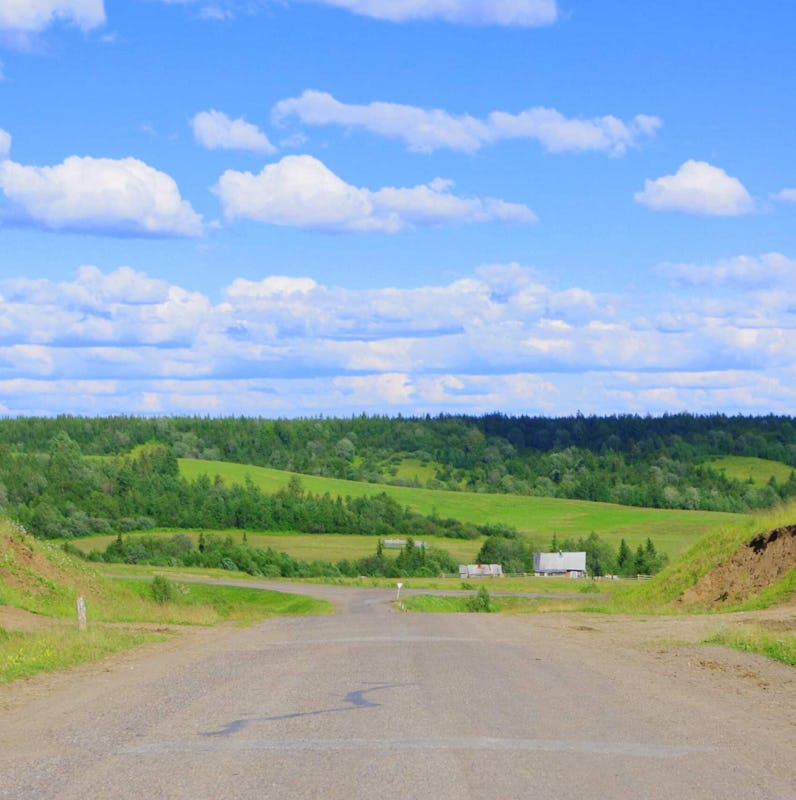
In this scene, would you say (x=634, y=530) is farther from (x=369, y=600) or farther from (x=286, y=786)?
(x=286, y=786)

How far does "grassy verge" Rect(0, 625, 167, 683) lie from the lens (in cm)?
1759

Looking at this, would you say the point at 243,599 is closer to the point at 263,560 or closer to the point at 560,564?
the point at 263,560

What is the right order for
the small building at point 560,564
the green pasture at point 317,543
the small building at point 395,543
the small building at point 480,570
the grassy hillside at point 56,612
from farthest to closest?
the small building at point 395,543 → the green pasture at point 317,543 → the small building at point 560,564 → the small building at point 480,570 → the grassy hillside at point 56,612

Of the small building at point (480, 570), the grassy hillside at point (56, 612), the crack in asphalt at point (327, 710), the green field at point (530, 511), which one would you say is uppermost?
the crack in asphalt at point (327, 710)

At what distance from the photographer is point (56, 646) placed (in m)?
20.6

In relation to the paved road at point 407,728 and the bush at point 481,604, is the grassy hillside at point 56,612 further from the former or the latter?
the bush at point 481,604

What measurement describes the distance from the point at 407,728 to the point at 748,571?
2764 centimetres

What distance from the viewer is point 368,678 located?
1605 cm

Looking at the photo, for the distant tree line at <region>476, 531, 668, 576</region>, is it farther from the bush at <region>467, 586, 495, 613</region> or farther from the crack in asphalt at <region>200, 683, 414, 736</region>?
the crack in asphalt at <region>200, 683, 414, 736</region>

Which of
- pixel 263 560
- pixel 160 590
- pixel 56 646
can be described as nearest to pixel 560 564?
pixel 263 560

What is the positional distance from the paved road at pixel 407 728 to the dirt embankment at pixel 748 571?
16.2m

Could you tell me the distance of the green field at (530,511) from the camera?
506ft

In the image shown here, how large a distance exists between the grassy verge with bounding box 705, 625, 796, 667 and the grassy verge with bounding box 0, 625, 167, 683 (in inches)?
440

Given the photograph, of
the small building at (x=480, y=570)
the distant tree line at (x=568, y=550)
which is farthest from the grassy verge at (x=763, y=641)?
the distant tree line at (x=568, y=550)
